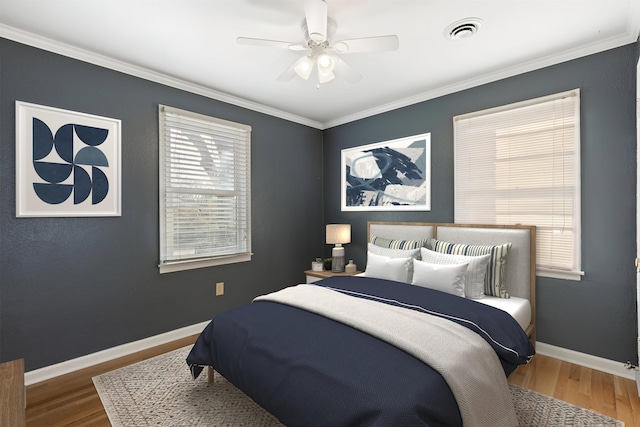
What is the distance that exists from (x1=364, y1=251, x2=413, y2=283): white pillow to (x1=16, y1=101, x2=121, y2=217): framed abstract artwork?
92.7 inches

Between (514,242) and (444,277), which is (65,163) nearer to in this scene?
(444,277)

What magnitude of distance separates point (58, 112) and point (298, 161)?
2.53 m

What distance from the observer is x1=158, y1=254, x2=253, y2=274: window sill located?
3096mm

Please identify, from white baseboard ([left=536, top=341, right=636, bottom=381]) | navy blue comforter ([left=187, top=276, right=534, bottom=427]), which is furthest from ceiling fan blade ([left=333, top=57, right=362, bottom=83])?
white baseboard ([left=536, top=341, right=636, bottom=381])

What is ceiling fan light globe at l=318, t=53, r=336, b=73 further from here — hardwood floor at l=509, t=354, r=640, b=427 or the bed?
hardwood floor at l=509, t=354, r=640, b=427

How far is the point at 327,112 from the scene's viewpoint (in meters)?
4.14

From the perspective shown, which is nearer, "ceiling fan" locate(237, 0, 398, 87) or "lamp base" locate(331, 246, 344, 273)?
"ceiling fan" locate(237, 0, 398, 87)

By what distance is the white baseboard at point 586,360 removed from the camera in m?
2.40

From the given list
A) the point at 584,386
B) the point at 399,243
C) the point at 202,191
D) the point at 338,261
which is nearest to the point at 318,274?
the point at 338,261

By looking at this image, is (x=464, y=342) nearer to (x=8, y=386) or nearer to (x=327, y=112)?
(x=8, y=386)

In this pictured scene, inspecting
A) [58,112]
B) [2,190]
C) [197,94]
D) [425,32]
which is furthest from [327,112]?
[2,190]

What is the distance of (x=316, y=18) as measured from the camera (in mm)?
1862

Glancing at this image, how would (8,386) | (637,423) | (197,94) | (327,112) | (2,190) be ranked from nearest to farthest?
1. (8,386)
2. (637,423)
3. (2,190)
4. (197,94)
5. (327,112)

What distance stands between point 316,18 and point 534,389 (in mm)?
2878
